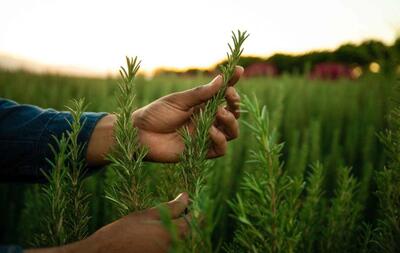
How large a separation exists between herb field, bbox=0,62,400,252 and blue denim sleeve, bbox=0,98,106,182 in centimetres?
17

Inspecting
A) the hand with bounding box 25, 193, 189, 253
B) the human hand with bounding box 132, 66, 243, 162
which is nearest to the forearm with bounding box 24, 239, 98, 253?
the hand with bounding box 25, 193, 189, 253

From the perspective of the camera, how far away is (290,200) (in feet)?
2.14

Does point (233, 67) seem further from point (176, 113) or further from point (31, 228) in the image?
point (31, 228)

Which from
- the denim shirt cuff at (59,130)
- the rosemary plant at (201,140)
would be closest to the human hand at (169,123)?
the denim shirt cuff at (59,130)

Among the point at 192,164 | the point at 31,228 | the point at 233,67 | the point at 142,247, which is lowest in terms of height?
the point at 31,228

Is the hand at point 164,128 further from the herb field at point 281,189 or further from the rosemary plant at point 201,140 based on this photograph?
the rosemary plant at point 201,140

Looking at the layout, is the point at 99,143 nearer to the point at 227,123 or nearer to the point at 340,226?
the point at 227,123

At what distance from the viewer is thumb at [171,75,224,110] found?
2.62ft

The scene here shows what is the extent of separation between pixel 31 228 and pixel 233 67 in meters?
0.97

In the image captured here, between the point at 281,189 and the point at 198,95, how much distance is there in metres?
0.38

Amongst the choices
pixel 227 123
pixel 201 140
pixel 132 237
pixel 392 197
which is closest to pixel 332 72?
pixel 227 123

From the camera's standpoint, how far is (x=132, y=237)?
627 millimetres

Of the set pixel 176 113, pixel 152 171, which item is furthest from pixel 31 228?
pixel 176 113

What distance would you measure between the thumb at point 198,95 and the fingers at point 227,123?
73mm
